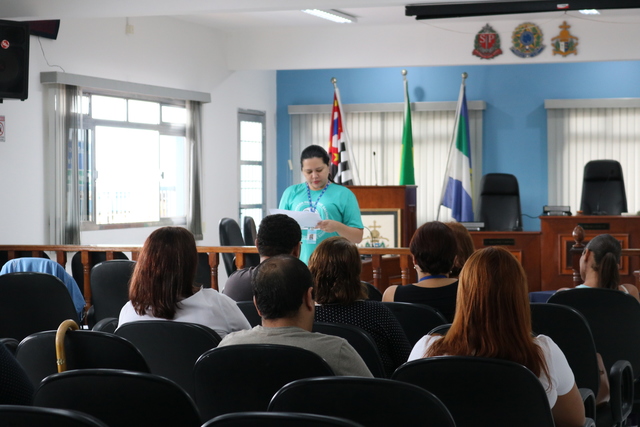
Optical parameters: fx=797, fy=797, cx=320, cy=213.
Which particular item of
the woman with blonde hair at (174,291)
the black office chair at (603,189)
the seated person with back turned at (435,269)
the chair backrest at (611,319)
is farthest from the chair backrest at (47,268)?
the black office chair at (603,189)

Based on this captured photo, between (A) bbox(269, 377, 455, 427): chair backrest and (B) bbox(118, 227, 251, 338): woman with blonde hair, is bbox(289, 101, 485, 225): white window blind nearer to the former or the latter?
(B) bbox(118, 227, 251, 338): woman with blonde hair

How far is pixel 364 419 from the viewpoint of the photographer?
5.11 feet

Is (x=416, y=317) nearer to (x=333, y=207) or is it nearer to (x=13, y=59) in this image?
(x=333, y=207)

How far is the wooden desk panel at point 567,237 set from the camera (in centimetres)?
710

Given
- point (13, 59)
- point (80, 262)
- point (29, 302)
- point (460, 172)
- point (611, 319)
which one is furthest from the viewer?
point (460, 172)

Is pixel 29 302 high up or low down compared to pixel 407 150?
down

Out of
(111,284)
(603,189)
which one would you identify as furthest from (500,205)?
(111,284)

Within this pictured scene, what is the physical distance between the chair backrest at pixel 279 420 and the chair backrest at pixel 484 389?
0.63 meters

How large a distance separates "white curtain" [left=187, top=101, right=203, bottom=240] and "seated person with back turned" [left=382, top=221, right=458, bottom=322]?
5731 mm

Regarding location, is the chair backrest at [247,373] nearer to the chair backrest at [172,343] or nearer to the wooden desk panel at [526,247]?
the chair backrest at [172,343]

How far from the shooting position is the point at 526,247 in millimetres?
7273

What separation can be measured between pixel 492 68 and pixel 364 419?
8481 millimetres

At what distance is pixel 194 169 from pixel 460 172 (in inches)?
121

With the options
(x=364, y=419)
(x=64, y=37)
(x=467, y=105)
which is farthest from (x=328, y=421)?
(x=467, y=105)
